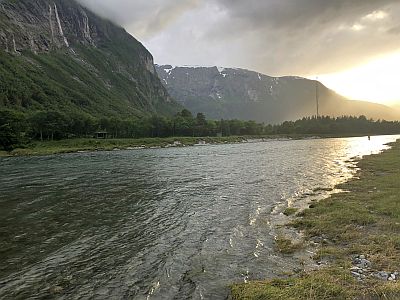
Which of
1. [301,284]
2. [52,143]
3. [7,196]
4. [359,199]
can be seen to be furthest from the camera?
[52,143]

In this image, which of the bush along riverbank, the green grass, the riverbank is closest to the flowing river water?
the green grass

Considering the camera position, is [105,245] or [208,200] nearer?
[105,245]

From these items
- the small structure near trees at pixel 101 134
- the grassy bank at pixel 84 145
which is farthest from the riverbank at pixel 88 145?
the small structure near trees at pixel 101 134

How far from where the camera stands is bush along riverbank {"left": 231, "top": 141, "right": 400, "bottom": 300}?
11.2 m

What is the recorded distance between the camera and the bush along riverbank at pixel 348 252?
1116cm

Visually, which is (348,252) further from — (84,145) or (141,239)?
(84,145)

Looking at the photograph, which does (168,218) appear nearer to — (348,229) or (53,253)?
(53,253)

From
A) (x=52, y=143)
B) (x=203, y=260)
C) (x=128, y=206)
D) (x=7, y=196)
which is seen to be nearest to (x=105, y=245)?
(x=203, y=260)

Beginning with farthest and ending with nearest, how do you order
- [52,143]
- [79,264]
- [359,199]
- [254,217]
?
[52,143]
[359,199]
[254,217]
[79,264]

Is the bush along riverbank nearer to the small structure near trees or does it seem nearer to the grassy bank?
the grassy bank

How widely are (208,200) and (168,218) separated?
277 inches

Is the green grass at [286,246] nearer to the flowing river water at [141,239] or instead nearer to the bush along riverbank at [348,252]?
the flowing river water at [141,239]

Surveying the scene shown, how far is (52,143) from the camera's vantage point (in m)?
145

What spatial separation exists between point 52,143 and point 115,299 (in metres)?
146
